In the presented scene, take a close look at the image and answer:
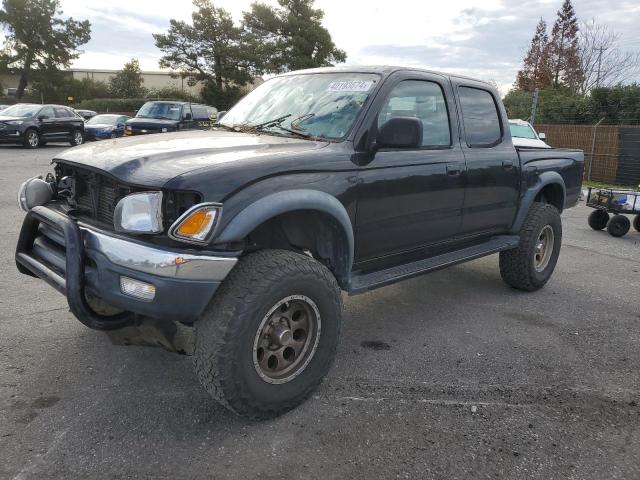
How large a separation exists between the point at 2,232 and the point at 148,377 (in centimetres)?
453

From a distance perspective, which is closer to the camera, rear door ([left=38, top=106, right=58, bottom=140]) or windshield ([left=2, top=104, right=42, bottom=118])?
windshield ([left=2, top=104, right=42, bottom=118])

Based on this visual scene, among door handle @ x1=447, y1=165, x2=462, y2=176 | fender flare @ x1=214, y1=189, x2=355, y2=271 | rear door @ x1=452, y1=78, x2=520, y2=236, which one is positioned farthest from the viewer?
rear door @ x1=452, y1=78, x2=520, y2=236

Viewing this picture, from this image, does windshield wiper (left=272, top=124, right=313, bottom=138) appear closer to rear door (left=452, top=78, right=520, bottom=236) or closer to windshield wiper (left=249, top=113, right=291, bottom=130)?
windshield wiper (left=249, top=113, right=291, bottom=130)

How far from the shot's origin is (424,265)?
406cm

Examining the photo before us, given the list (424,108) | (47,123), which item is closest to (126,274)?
(424,108)

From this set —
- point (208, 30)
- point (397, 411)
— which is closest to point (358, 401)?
point (397, 411)

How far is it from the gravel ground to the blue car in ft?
63.0

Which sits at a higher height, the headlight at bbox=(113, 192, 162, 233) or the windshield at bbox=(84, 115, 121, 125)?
the windshield at bbox=(84, 115, 121, 125)

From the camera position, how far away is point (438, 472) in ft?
8.54

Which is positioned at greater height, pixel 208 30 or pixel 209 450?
pixel 208 30

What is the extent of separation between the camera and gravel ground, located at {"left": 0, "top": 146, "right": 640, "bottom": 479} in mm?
2633

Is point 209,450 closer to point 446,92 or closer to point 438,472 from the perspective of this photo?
point 438,472

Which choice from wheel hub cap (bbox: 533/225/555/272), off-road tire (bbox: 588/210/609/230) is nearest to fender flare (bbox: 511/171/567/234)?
wheel hub cap (bbox: 533/225/555/272)

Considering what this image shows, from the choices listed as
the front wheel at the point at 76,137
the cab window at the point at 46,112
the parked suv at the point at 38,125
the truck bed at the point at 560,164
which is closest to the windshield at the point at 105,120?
the front wheel at the point at 76,137
